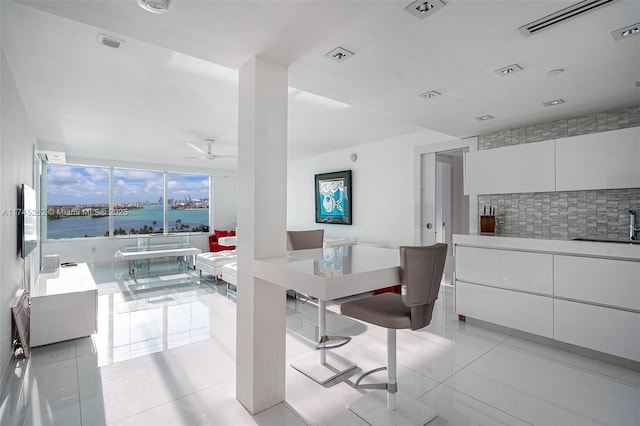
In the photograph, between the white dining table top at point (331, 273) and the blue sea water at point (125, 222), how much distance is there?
7.53 meters

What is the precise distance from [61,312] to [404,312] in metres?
3.22

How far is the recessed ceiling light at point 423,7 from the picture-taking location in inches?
63.6

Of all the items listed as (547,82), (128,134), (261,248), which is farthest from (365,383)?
(128,134)

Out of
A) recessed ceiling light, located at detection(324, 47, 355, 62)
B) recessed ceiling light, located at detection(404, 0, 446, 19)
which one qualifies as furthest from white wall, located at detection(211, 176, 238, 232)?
recessed ceiling light, located at detection(404, 0, 446, 19)

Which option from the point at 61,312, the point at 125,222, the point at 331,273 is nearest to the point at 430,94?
the point at 331,273

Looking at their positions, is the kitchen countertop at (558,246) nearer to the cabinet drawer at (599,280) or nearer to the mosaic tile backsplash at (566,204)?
the cabinet drawer at (599,280)

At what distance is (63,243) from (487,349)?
844cm

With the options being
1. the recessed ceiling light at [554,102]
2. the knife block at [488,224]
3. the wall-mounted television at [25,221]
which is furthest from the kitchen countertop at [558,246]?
the wall-mounted television at [25,221]

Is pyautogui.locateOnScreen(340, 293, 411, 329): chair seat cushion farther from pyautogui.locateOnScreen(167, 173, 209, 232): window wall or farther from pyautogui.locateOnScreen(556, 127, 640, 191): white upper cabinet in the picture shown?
pyautogui.locateOnScreen(167, 173, 209, 232): window wall

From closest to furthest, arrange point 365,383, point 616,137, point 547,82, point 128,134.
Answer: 1. point 365,383
2. point 547,82
3. point 616,137
4. point 128,134

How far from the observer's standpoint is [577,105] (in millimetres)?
3092

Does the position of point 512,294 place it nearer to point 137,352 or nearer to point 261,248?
point 261,248

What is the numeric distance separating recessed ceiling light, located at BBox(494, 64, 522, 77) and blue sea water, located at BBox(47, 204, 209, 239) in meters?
8.31

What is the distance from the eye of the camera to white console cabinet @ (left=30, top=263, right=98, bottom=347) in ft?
9.57
